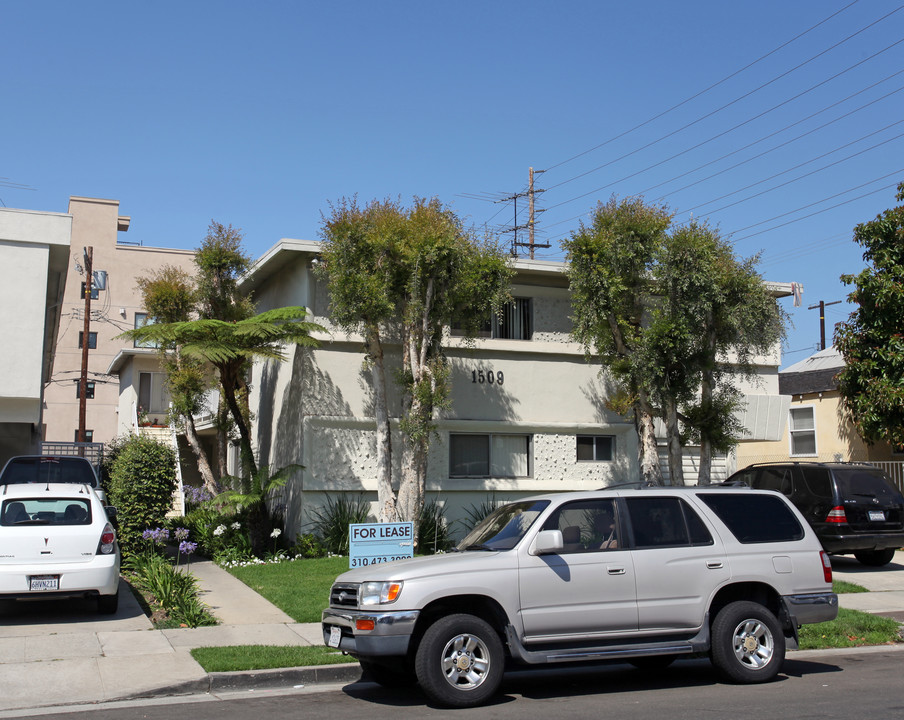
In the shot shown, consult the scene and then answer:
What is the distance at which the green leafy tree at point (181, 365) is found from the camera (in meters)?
18.9

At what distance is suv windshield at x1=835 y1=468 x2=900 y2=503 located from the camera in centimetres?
1534

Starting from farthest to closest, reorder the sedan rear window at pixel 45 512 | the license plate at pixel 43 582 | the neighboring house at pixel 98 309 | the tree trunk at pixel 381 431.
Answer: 1. the neighboring house at pixel 98 309
2. the tree trunk at pixel 381 431
3. the sedan rear window at pixel 45 512
4. the license plate at pixel 43 582

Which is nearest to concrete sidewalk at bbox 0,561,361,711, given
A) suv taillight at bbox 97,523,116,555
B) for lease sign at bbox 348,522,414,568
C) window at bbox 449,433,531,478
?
suv taillight at bbox 97,523,116,555

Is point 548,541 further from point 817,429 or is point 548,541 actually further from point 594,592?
point 817,429

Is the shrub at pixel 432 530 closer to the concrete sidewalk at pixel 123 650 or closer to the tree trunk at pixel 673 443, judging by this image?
the concrete sidewalk at pixel 123 650

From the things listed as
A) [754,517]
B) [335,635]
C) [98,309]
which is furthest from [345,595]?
[98,309]

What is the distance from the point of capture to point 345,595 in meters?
8.23

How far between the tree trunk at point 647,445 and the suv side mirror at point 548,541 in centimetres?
994

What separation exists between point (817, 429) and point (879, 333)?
229 inches

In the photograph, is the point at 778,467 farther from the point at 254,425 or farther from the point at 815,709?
the point at 254,425

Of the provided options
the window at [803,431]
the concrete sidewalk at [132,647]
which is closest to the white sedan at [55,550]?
the concrete sidewalk at [132,647]

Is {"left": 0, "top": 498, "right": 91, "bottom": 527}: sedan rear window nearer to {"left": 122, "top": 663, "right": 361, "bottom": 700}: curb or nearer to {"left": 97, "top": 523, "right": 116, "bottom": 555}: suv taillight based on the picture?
{"left": 97, "top": 523, "right": 116, "bottom": 555}: suv taillight

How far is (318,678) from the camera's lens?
353 inches

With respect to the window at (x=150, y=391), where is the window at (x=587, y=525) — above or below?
below
